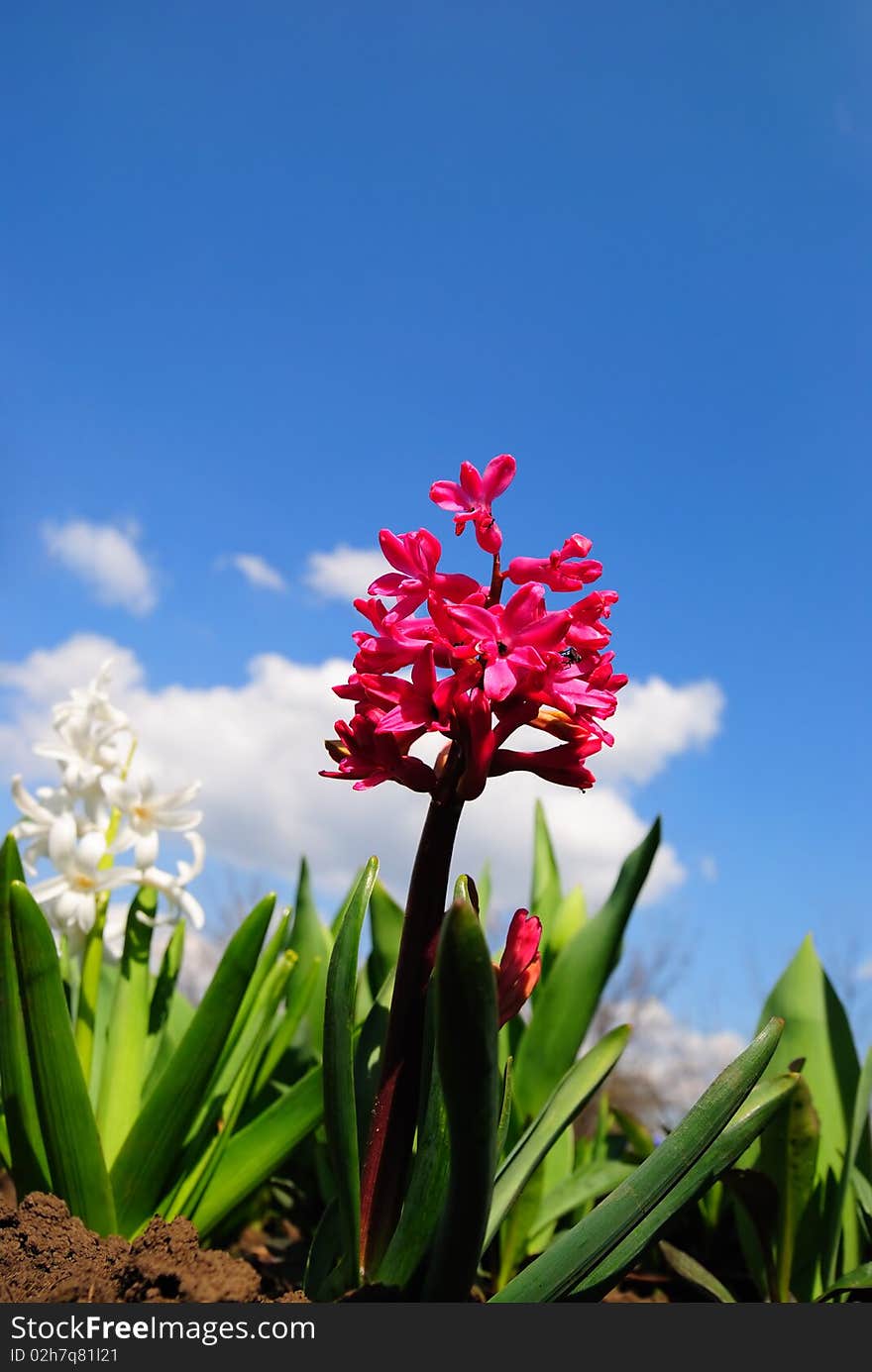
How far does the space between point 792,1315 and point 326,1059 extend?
0.69 metres

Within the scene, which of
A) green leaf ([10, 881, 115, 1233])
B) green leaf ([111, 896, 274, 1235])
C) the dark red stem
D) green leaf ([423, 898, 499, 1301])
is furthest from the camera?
green leaf ([111, 896, 274, 1235])

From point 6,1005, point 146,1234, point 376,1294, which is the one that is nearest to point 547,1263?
point 376,1294

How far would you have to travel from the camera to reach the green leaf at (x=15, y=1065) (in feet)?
5.92

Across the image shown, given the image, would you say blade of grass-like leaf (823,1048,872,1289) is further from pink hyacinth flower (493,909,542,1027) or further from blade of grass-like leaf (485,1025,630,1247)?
pink hyacinth flower (493,909,542,1027)

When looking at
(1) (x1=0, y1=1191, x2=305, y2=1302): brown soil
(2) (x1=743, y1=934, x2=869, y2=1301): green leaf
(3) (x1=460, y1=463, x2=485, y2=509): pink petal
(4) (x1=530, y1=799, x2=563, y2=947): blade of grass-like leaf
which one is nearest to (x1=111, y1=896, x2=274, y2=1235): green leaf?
(1) (x1=0, y1=1191, x2=305, y2=1302): brown soil

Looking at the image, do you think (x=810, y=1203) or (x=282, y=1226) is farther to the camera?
(x=282, y=1226)

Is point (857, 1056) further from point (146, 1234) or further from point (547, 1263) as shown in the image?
point (146, 1234)

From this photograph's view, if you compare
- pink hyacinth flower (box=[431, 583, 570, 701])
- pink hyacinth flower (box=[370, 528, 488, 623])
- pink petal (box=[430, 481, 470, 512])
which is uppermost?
pink petal (box=[430, 481, 470, 512])

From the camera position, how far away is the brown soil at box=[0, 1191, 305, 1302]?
4.17 ft

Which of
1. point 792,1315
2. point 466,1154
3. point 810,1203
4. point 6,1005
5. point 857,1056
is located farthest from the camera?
point 857,1056

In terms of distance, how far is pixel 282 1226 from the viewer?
2852 millimetres

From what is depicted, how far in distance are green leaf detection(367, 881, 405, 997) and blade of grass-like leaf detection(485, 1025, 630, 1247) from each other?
0.90 meters

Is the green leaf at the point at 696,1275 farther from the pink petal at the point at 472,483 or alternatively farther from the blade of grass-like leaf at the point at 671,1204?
the pink petal at the point at 472,483

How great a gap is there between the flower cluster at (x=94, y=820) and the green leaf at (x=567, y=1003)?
84cm
